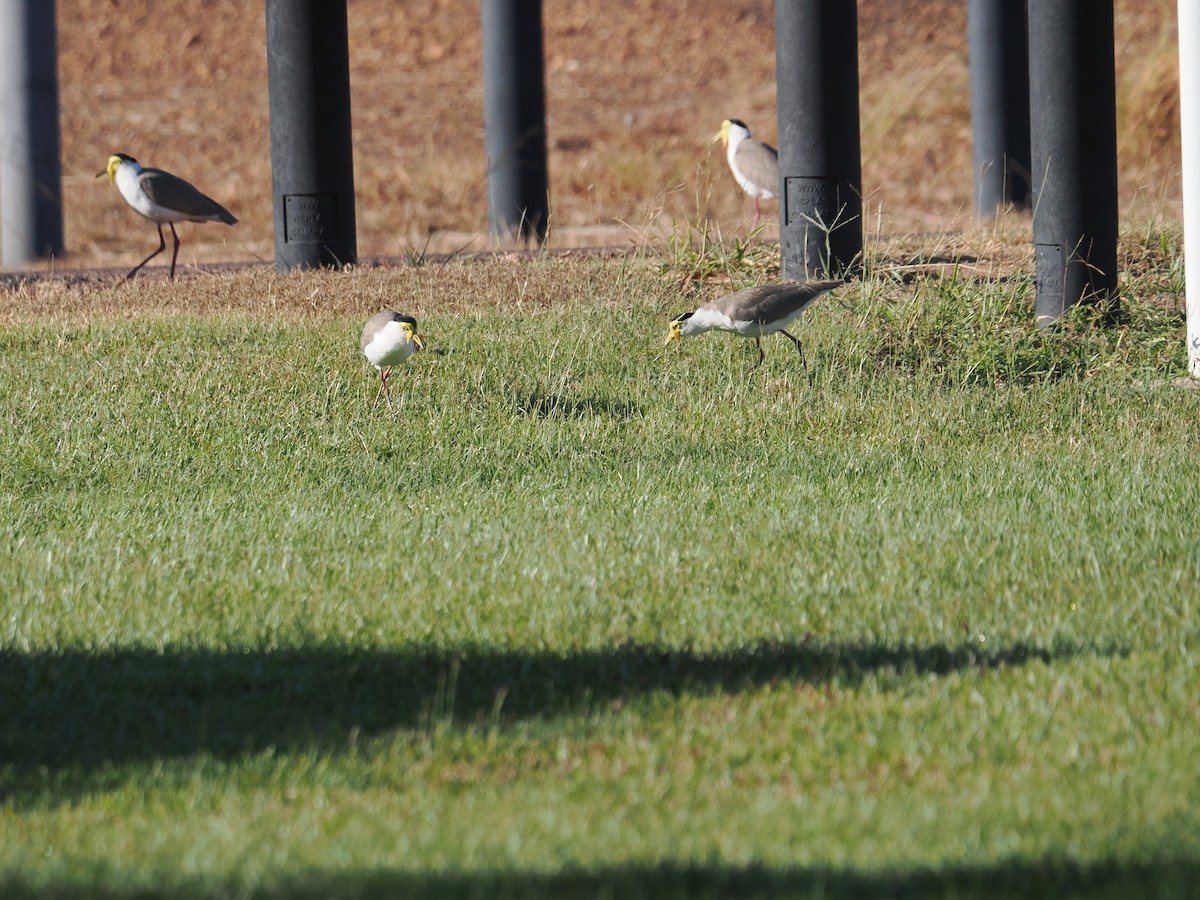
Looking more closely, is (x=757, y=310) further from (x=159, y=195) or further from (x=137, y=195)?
(x=137, y=195)

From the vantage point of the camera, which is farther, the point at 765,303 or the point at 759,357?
the point at 759,357

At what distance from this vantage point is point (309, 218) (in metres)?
13.1

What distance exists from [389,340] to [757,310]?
2.17 metres

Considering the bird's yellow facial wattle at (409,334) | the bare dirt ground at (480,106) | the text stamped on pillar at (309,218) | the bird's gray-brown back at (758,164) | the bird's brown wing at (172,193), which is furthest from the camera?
the bare dirt ground at (480,106)

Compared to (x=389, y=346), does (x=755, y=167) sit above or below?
above

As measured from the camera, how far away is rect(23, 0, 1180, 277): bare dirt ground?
2302cm

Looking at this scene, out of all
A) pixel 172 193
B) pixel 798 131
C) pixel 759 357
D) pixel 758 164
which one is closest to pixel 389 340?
pixel 759 357

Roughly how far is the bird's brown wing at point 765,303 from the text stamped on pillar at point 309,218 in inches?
178

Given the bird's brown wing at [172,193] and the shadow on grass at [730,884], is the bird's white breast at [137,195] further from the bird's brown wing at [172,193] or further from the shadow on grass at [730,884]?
the shadow on grass at [730,884]

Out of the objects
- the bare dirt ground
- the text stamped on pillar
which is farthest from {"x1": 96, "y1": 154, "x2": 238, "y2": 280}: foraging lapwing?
the bare dirt ground

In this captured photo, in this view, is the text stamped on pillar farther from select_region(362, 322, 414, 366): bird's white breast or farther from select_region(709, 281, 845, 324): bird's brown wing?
select_region(709, 281, 845, 324): bird's brown wing

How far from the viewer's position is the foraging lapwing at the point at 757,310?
9422mm

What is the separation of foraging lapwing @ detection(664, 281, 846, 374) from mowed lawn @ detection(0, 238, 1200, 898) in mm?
379

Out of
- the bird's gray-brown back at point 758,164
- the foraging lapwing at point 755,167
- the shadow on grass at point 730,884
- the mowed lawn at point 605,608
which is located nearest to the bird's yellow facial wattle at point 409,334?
the mowed lawn at point 605,608
